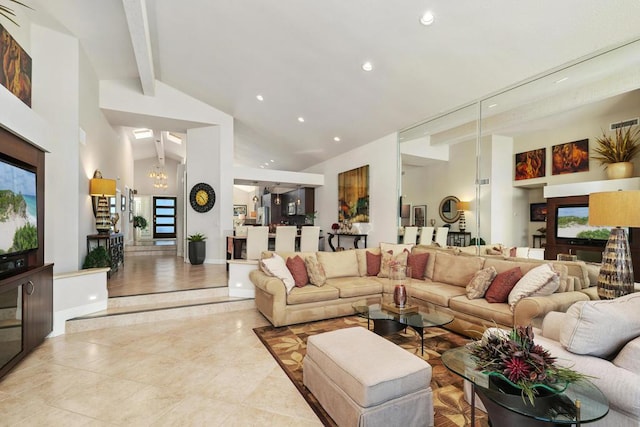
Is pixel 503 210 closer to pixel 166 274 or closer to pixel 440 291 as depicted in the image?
pixel 440 291

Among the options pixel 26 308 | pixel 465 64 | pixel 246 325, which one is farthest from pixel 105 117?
pixel 465 64

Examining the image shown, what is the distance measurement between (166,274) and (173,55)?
398 centimetres

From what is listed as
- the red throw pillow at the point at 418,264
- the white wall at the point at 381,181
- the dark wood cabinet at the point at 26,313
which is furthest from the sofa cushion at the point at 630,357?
the white wall at the point at 381,181

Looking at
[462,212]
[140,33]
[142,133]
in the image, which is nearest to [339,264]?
[462,212]

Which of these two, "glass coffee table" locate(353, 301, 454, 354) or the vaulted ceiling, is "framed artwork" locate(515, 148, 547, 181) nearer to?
the vaulted ceiling

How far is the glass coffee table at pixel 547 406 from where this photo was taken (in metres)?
1.30

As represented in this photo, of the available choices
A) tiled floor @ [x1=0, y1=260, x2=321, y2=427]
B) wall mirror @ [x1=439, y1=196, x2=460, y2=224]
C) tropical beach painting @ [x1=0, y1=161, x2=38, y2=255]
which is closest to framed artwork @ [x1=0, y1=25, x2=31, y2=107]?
tropical beach painting @ [x1=0, y1=161, x2=38, y2=255]

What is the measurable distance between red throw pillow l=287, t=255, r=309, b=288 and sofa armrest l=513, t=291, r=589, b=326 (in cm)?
233

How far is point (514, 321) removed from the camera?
2.85 m

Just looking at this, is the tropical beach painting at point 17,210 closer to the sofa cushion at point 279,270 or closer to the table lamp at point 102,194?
the table lamp at point 102,194

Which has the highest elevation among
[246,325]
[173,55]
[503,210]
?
[173,55]

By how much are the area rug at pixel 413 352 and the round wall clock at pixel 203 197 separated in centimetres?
423

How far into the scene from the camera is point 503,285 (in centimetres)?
322

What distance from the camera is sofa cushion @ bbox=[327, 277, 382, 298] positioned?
4.01 metres
